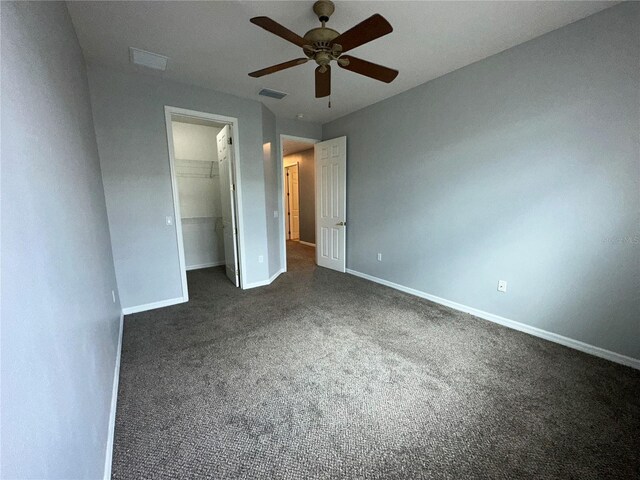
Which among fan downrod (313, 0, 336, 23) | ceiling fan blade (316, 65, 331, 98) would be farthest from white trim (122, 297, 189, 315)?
fan downrod (313, 0, 336, 23)

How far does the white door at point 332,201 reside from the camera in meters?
4.27

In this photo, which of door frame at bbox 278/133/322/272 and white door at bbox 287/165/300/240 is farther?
white door at bbox 287/165/300/240

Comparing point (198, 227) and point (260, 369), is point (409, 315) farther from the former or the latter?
point (198, 227)

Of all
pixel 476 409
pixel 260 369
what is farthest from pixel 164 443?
pixel 476 409

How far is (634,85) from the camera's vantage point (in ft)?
5.94

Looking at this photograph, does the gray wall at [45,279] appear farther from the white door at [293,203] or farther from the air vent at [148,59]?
the white door at [293,203]

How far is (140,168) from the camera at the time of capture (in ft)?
9.29

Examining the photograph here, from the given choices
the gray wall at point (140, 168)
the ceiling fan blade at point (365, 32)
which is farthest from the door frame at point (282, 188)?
the ceiling fan blade at point (365, 32)

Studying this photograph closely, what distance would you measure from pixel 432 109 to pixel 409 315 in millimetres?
2381

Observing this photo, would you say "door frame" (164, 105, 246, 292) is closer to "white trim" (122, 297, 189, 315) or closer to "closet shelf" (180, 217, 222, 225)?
"white trim" (122, 297, 189, 315)

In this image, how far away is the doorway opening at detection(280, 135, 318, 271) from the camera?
6.46 metres

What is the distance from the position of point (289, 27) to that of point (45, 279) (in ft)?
7.54

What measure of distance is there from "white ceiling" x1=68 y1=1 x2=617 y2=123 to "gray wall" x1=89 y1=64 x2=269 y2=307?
0.20 metres

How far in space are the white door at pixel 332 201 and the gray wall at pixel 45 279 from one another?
129 inches
